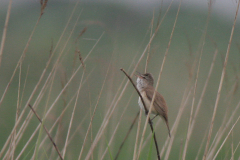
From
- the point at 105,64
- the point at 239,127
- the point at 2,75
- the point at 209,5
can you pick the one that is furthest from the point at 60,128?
the point at 2,75

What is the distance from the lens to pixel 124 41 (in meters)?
11.6

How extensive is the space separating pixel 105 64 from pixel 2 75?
758cm

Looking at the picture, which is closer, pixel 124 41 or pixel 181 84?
pixel 181 84

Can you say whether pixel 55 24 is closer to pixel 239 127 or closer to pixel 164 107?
pixel 239 127

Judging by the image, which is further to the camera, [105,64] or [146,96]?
[146,96]

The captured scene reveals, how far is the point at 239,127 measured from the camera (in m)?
8.71

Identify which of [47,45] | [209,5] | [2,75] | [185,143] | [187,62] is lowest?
[185,143]

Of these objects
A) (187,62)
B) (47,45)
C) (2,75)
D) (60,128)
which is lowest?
(60,128)

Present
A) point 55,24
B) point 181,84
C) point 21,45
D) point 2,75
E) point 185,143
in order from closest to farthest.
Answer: point 185,143 → point 181,84 → point 2,75 → point 21,45 → point 55,24

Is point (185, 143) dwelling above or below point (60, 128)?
below

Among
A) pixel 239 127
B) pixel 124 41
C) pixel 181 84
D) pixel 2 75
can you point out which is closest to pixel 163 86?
pixel 181 84

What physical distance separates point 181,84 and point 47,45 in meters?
6.42

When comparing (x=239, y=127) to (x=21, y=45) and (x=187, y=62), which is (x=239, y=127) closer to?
(x=187, y=62)

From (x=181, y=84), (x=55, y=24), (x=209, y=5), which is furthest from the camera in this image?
(x=55, y=24)
